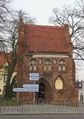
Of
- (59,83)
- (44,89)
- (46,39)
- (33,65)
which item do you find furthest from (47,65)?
(46,39)

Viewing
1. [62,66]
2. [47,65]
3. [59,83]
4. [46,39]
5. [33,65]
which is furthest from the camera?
[46,39]

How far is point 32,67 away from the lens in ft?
200

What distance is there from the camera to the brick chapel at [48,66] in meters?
59.8

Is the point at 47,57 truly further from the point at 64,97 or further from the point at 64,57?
the point at 64,97

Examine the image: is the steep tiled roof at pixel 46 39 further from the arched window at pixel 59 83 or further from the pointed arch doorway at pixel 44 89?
the pointed arch doorway at pixel 44 89

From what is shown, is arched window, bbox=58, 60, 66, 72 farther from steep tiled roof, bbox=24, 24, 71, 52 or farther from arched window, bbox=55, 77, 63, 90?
steep tiled roof, bbox=24, 24, 71, 52

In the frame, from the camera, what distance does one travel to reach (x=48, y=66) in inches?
2429

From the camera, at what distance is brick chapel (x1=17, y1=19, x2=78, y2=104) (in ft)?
196

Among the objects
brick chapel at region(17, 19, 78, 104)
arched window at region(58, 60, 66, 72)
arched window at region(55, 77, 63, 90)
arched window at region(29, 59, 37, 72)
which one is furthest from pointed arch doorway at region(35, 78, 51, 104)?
arched window at region(58, 60, 66, 72)

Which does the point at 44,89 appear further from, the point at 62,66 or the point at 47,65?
the point at 62,66

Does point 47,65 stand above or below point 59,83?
above

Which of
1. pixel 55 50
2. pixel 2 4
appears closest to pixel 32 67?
pixel 55 50

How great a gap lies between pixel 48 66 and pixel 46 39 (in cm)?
553

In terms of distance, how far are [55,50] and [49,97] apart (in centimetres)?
841
